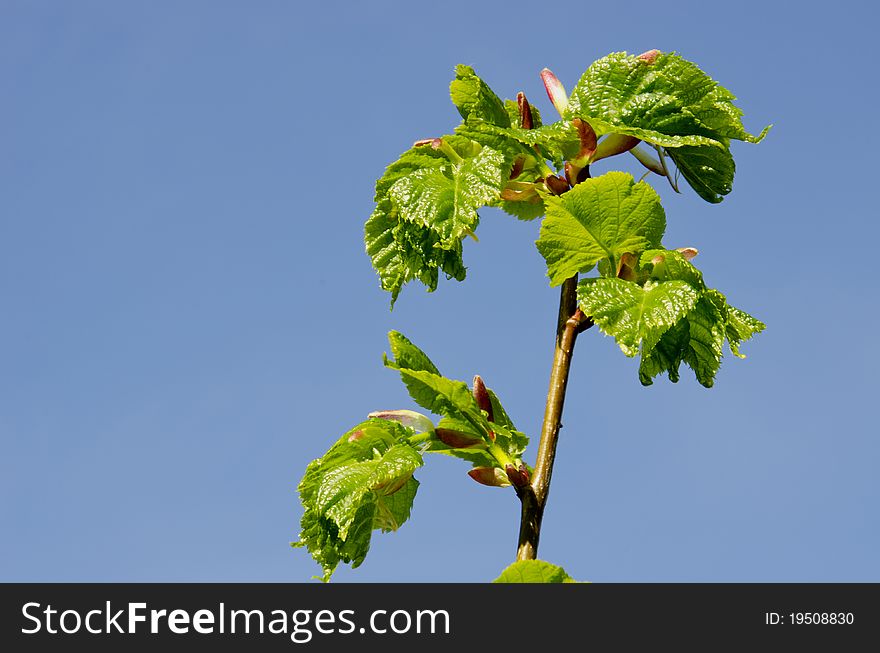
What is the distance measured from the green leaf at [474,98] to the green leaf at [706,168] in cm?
46

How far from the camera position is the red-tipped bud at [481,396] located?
2.48 m

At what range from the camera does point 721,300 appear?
2357 millimetres

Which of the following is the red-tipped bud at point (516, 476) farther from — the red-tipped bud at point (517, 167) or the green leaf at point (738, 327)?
the red-tipped bud at point (517, 167)

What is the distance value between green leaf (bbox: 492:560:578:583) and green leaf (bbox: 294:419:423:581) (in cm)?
39

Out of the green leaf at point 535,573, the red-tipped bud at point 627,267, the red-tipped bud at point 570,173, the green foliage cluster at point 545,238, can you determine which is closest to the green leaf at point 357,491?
the green foliage cluster at point 545,238

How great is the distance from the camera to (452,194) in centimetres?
244

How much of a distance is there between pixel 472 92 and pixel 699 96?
0.56 metres

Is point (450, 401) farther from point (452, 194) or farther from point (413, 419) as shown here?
point (452, 194)

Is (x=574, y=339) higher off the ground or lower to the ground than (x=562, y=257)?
lower

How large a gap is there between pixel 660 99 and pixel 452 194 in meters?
0.57

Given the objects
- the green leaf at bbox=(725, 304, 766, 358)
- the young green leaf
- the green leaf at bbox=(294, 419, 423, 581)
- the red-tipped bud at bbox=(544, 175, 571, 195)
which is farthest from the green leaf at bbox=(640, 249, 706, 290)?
the green leaf at bbox=(294, 419, 423, 581)
